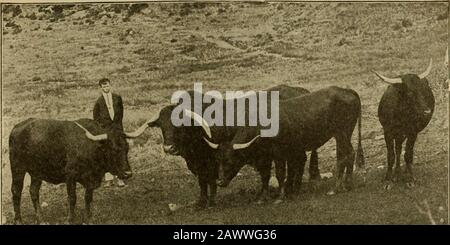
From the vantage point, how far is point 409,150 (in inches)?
294

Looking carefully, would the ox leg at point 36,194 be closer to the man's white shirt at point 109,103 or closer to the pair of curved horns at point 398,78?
the man's white shirt at point 109,103

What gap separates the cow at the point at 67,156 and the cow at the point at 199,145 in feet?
1.19

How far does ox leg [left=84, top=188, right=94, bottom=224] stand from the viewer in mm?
7336

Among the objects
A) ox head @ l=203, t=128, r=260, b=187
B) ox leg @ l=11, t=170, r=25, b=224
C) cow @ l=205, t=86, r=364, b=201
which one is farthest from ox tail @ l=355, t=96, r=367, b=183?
ox leg @ l=11, t=170, r=25, b=224

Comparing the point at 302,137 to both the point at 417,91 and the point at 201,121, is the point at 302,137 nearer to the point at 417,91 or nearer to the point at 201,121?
the point at 201,121

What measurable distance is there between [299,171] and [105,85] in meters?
1.94

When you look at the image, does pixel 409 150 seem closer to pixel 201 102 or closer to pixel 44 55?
pixel 201 102

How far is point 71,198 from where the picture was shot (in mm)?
7320

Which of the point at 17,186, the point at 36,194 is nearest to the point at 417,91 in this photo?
the point at 36,194

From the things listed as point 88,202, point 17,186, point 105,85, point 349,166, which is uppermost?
point 105,85

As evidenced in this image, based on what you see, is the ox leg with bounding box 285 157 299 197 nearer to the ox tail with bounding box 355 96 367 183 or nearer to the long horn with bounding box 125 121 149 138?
the ox tail with bounding box 355 96 367 183
